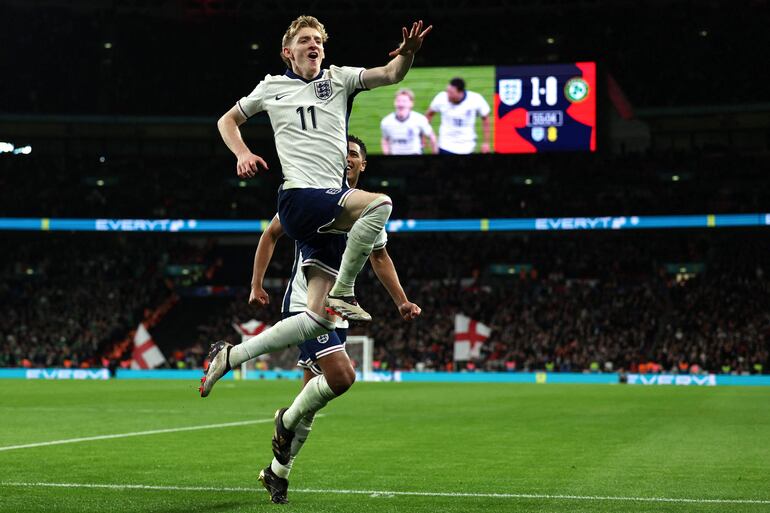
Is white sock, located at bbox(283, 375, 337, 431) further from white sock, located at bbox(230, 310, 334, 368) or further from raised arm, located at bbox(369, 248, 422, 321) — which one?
raised arm, located at bbox(369, 248, 422, 321)

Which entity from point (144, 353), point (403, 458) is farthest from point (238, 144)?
point (144, 353)

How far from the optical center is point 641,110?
53219mm

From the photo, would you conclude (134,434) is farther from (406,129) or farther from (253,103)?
(406,129)

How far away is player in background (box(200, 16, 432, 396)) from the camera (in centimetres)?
772

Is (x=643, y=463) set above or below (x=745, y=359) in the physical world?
above

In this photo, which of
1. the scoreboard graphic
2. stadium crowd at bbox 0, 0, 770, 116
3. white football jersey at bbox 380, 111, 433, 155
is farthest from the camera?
stadium crowd at bbox 0, 0, 770, 116

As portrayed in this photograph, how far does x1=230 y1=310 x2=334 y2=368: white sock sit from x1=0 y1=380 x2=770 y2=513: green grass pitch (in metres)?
1.16

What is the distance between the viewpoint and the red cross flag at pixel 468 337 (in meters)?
44.3

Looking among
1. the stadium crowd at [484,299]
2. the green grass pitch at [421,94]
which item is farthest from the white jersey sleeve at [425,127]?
the stadium crowd at [484,299]

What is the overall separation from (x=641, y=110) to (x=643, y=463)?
43.2 metres

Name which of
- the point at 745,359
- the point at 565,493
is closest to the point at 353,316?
the point at 565,493

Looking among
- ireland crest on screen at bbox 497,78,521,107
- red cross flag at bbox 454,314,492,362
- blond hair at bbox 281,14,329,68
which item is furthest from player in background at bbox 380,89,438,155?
blond hair at bbox 281,14,329,68

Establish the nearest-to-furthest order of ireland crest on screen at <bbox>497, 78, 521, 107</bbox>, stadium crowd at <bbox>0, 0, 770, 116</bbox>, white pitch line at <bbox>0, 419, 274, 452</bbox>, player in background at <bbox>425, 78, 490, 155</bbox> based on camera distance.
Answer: white pitch line at <bbox>0, 419, 274, 452</bbox> → ireland crest on screen at <bbox>497, 78, 521, 107</bbox> → player in background at <bbox>425, 78, 490, 155</bbox> → stadium crowd at <bbox>0, 0, 770, 116</bbox>

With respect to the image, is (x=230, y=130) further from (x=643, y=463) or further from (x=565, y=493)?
(x=643, y=463)
